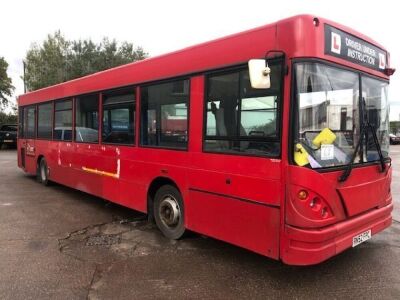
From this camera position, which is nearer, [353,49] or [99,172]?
[353,49]

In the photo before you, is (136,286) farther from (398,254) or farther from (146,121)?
(398,254)

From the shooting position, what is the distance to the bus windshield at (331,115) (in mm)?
4172

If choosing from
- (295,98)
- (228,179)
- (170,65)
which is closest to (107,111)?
(170,65)

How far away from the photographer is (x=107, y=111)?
24.9 ft

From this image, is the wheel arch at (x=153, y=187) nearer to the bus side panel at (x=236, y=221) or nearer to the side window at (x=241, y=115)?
the bus side panel at (x=236, y=221)

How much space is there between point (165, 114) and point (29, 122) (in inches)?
290

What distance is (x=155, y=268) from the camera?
16.4 ft

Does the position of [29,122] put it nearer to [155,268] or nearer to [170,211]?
[170,211]

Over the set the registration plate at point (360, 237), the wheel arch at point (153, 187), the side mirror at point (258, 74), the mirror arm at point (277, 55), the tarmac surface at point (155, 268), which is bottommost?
the tarmac surface at point (155, 268)

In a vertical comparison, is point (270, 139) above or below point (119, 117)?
below

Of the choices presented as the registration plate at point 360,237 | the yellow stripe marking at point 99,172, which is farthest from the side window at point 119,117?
the registration plate at point 360,237

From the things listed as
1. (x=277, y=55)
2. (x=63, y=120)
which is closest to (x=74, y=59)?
(x=63, y=120)

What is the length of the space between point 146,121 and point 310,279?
130 inches

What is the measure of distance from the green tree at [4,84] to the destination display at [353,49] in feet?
115
